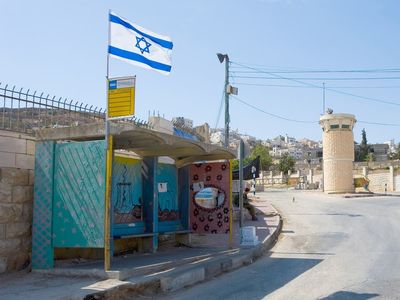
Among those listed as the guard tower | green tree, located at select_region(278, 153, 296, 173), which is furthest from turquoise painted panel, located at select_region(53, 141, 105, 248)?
green tree, located at select_region(278, 153, 296, 173)

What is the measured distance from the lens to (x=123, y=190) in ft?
36.6

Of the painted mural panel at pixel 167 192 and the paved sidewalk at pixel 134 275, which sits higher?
the painted mural panel at pixel 167 192

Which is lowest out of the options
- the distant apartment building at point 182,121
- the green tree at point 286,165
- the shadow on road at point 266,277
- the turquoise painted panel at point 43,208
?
the shadow on road at point 266,277

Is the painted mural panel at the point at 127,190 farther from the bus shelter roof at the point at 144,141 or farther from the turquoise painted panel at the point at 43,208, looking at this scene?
the turquoise painted panel at the point at 43,208

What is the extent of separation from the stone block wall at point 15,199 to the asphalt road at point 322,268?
291cm

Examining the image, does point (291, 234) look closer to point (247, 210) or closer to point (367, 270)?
point (247, 210)

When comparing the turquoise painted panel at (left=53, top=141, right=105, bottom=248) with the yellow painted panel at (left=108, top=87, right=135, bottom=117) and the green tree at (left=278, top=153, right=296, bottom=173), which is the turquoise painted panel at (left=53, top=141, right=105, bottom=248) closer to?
the yellow painted panel at (left=108, top=87, right=135, bottom=117)

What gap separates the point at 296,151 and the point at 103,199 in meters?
186

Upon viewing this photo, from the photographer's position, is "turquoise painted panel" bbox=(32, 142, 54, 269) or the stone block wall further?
"turquoise painted panel" bbox=(32, 142, 54, 269)

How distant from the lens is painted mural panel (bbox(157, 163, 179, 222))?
41.2ft

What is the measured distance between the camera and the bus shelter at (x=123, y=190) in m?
8.78

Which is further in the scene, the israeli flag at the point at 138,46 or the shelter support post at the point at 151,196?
the shelter support post at the point at 151,196

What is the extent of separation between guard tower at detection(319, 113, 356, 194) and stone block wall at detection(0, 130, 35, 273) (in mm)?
33493

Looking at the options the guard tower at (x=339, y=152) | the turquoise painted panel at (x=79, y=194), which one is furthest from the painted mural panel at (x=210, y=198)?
the guard tower at (x=339, y=152)
